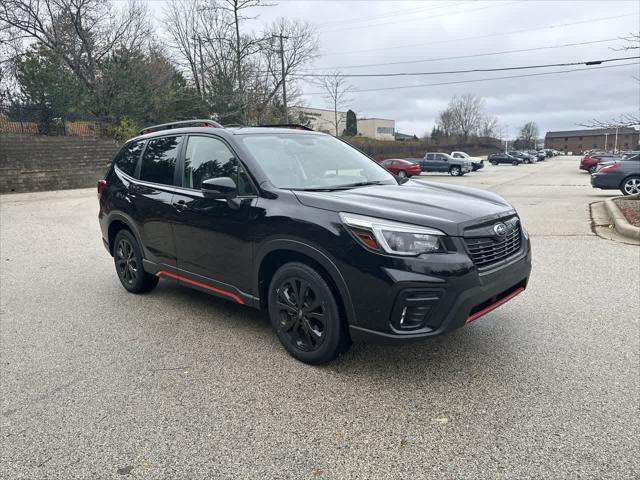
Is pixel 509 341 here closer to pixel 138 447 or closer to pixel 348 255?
pixel 348 255

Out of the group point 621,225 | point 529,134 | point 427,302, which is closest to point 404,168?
point 621,225

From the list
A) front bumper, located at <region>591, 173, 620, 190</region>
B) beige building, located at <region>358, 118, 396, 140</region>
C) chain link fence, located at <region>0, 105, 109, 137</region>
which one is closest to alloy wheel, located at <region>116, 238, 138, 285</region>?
front bumper, located at <region>591, 173, 620, 190</region>

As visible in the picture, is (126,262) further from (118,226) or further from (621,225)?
(621,225)

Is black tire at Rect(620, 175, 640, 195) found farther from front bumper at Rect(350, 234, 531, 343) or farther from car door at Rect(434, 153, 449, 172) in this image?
car door at Rect(434, 153, 449, 172)

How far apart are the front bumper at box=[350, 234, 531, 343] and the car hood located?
0.99ft

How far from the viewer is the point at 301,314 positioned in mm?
3393

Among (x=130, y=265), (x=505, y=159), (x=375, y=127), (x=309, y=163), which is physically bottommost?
(x=130, y=265)

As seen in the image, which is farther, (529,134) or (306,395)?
(529,134)

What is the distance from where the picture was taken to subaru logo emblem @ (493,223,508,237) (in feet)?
10.6

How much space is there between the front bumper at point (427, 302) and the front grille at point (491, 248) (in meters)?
0.09

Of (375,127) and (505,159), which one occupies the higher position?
(375,127)

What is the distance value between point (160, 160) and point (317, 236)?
235cm

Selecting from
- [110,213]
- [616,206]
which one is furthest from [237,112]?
[110,213]

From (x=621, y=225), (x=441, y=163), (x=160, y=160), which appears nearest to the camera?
(x=160, y=160)
